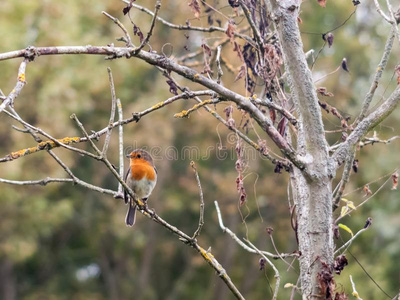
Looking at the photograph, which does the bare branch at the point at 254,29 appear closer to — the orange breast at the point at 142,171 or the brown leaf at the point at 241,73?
the brown leaf at the point at 241,73

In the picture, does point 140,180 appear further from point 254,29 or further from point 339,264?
point 339,264

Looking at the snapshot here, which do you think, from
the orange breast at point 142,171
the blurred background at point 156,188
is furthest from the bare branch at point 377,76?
the blurred background at point 156,188

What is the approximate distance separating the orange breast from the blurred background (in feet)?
23.3

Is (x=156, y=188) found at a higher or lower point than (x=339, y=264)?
higher

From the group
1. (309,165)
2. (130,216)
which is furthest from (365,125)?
(130,216)

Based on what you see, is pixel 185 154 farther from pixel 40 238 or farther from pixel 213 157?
pixel 40 238

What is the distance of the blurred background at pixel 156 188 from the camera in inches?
581

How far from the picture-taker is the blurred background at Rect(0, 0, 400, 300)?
14750 mm

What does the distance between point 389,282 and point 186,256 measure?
7704 mm

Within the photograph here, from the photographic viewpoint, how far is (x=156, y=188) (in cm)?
1758

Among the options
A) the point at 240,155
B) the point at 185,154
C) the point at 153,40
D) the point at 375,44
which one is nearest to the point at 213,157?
the point at 185,154

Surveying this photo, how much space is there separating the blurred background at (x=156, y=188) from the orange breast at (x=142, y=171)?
709cm

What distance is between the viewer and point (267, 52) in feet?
11.6

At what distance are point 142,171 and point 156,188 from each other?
37.3 ft
